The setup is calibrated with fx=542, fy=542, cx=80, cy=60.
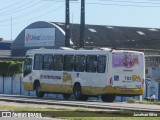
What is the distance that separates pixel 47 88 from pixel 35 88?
1.50 m

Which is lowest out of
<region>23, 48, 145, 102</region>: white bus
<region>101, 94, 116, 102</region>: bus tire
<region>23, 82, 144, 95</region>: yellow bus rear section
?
<region>101, 94, 116, 102</region>: bus tire

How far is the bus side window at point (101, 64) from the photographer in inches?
1201

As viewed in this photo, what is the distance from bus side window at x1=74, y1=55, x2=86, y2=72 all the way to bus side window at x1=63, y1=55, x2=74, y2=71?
0.34m

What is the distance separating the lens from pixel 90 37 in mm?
72938

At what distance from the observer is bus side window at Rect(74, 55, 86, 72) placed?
3183 centimetres

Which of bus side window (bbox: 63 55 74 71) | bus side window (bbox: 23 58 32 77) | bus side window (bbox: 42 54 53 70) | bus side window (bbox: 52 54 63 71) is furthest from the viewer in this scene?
bus side window (bbox: 23 58 32 77)

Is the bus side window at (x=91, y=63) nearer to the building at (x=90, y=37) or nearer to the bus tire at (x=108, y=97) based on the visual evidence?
the bus tire at (x=108, y=97)

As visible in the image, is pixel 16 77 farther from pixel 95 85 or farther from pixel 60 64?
pixel 95 85

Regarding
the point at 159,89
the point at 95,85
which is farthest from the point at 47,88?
the point at 159,89

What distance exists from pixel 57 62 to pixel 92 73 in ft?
10.8

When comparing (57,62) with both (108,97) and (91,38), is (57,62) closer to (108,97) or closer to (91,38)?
(108,97)

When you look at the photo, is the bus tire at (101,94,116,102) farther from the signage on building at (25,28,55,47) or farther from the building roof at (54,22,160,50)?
the signage on building at (25,28,55,47)

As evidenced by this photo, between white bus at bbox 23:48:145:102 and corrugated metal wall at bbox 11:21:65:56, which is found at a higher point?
corrugated metal wall at bbox 11:21:65:56

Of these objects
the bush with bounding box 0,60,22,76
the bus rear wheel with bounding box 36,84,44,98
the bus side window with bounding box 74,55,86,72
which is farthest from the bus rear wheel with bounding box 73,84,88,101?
the bush with bounding box 0,60,22,76
